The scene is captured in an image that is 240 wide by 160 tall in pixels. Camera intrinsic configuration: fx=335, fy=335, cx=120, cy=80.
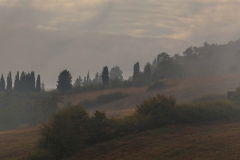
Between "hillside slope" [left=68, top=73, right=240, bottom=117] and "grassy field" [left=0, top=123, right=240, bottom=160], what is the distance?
4831 cm

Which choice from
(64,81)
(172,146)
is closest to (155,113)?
(172,146)

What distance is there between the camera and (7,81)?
135m

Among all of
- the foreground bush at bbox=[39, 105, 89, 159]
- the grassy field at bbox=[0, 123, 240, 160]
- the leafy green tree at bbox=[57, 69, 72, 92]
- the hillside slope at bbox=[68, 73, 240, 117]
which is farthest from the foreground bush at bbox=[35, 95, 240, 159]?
the leafy green tree at bbox=[57, 69, 72, 92]

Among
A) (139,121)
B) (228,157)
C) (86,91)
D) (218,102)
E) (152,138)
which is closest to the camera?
(228,157)

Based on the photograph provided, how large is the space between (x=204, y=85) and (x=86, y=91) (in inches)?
1833

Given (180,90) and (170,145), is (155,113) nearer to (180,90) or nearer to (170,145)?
(170,145)

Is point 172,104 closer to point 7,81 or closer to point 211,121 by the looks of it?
point 211,121

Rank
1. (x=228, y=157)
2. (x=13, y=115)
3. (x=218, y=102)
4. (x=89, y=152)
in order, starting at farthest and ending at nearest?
1. (x=13, y=115)
2. (x=218, y=102)
3. (x=89, y=152)
4. (x=228, y=157)

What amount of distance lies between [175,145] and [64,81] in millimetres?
107019

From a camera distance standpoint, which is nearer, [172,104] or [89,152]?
[89,152]

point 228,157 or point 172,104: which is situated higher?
point 172,104

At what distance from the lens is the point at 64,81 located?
13700cm

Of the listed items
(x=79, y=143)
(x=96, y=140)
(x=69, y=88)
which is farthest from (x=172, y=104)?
(x=69, y=88)

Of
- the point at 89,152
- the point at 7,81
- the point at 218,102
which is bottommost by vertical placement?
the point at 89,152
